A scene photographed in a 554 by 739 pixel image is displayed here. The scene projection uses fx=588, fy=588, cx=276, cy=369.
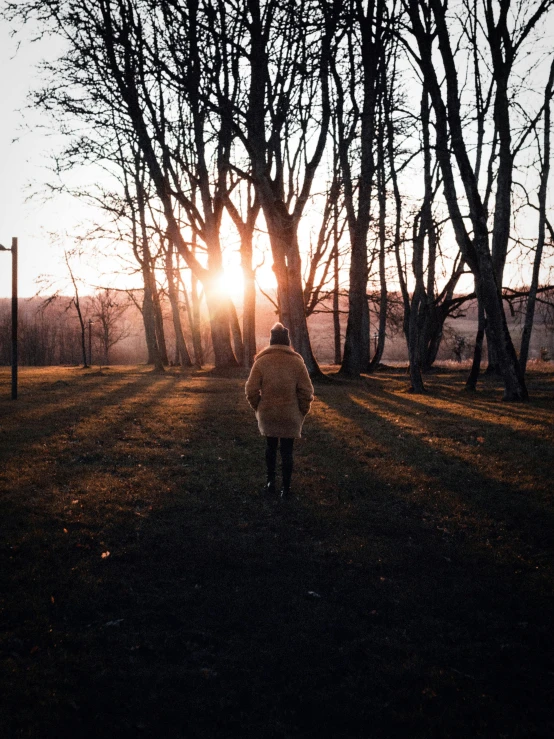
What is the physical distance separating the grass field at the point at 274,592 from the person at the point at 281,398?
0.58 m

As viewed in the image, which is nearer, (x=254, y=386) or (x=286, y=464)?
(x=286, y=464)

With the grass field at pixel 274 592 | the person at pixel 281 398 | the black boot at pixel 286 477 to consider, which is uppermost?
the person at pixel 281 398

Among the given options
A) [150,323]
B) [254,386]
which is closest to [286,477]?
[254,386]

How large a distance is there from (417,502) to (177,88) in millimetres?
13359

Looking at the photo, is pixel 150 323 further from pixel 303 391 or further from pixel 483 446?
pixel 303 391

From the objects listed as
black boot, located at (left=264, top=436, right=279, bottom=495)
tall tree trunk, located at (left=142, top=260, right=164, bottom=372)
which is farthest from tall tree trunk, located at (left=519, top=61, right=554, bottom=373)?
tall tree trunk, located at (left=142, top=260, right=164, bottom=372)

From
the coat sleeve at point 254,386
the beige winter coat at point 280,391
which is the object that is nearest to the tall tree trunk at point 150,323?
the coat sleeve at point 254,386

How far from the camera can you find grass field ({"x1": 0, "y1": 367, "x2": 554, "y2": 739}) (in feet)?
11.4

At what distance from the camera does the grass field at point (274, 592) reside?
11.4ft

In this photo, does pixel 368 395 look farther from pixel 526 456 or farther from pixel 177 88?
pixel 177 88

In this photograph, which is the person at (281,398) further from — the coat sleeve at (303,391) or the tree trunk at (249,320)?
the tree trunk at (249,320)

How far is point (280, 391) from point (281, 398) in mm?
92

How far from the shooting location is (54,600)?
468cm

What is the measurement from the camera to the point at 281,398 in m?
7.66
